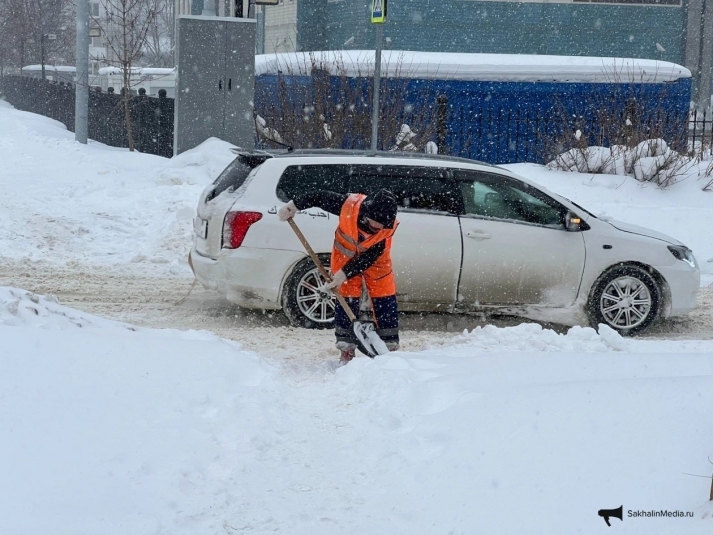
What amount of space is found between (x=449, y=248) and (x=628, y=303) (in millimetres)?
1803

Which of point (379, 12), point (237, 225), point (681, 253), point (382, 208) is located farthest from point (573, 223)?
point (379, 12)

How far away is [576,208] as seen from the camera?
30.0 feet

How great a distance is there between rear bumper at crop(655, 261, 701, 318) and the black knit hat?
3402 mm

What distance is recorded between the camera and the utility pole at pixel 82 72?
1859 centimetres

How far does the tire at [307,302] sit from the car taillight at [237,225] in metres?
0.56

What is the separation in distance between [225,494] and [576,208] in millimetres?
5453

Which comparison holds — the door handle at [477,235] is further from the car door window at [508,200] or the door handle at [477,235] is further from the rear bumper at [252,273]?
the rear bumper at [252,273]

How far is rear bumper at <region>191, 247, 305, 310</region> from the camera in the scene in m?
8.62

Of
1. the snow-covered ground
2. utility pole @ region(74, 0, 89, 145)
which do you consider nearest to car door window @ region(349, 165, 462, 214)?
the snow-covered ground

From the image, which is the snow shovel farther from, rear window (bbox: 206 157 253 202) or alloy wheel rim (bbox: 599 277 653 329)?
alloy wheel rim (bbox: 599 277 653 329)

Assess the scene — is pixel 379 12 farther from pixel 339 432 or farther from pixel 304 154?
pixel 339 432

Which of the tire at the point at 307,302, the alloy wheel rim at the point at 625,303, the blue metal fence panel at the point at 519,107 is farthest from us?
the blue metal fence panel at the point at 519,107

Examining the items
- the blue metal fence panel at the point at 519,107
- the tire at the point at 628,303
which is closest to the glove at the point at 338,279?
the tire at the point at 628,303

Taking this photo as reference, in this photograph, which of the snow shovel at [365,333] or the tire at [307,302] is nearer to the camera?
the snow shovel at [365,333]
